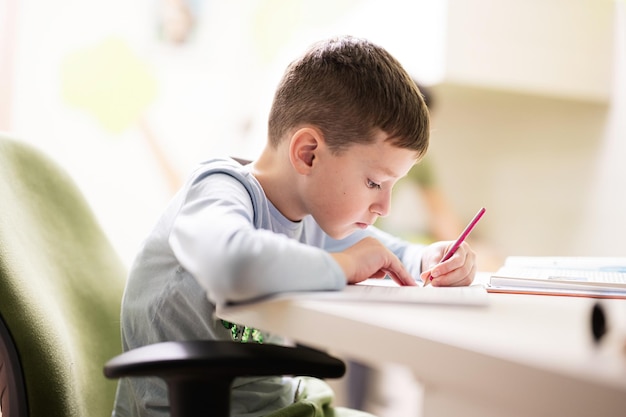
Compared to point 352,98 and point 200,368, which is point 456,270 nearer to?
point 352,98

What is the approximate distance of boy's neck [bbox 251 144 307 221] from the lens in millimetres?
879

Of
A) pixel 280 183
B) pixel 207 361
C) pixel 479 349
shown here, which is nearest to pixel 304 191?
pixel 280 183

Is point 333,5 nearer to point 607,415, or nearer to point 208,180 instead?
point 208,180

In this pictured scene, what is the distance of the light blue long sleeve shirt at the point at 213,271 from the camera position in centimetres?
55

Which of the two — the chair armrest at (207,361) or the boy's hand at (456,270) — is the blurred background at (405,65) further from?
the chair armrest at (207,361)

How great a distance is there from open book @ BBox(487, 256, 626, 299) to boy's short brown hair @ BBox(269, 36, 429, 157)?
22 cm

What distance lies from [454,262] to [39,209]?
560 millimetres

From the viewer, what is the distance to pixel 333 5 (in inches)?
110

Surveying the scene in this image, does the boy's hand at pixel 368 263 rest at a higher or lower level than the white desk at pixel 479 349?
higher

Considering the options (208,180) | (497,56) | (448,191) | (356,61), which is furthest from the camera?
(448,191)

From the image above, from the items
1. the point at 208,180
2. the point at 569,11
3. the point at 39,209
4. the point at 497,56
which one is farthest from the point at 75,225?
the point at 569,11

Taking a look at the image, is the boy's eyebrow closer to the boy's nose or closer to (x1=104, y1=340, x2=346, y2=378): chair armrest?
the boy's nose

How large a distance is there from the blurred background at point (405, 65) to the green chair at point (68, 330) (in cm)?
93

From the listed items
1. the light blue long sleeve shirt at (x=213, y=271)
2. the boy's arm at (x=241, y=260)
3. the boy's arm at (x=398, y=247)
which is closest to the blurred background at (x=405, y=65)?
the boy's arm at (x=398, y=247)
